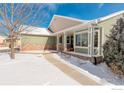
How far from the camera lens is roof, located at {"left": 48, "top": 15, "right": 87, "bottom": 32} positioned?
16734 millimetres

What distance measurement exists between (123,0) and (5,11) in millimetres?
9225

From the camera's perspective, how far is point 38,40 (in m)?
19.8

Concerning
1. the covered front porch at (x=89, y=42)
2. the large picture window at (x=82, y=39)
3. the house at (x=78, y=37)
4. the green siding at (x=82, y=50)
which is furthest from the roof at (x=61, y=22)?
the green siding at (x=82, y=50)

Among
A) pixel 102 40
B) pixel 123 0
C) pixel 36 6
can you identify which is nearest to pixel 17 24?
pixel 36 6

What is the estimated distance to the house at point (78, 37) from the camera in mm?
10008

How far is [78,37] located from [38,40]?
8288mm

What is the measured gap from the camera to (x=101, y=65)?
9.35 m

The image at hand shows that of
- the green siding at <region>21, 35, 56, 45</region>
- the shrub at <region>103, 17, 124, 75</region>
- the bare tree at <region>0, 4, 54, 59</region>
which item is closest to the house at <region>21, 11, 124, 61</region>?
the green siding at <region>21, 35, 56, 45</region>

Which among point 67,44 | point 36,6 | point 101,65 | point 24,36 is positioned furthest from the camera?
point 24,36

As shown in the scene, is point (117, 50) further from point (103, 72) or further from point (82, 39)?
point (82, 39)

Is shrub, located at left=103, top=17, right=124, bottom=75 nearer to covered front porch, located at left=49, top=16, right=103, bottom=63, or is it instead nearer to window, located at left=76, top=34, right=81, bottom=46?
covered front porch, located at left=49, top=16, right=103, bottom=63

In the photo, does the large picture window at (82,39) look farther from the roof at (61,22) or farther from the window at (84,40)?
the roof at (61,22)

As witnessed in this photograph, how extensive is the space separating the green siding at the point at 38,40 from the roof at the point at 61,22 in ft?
6.36
